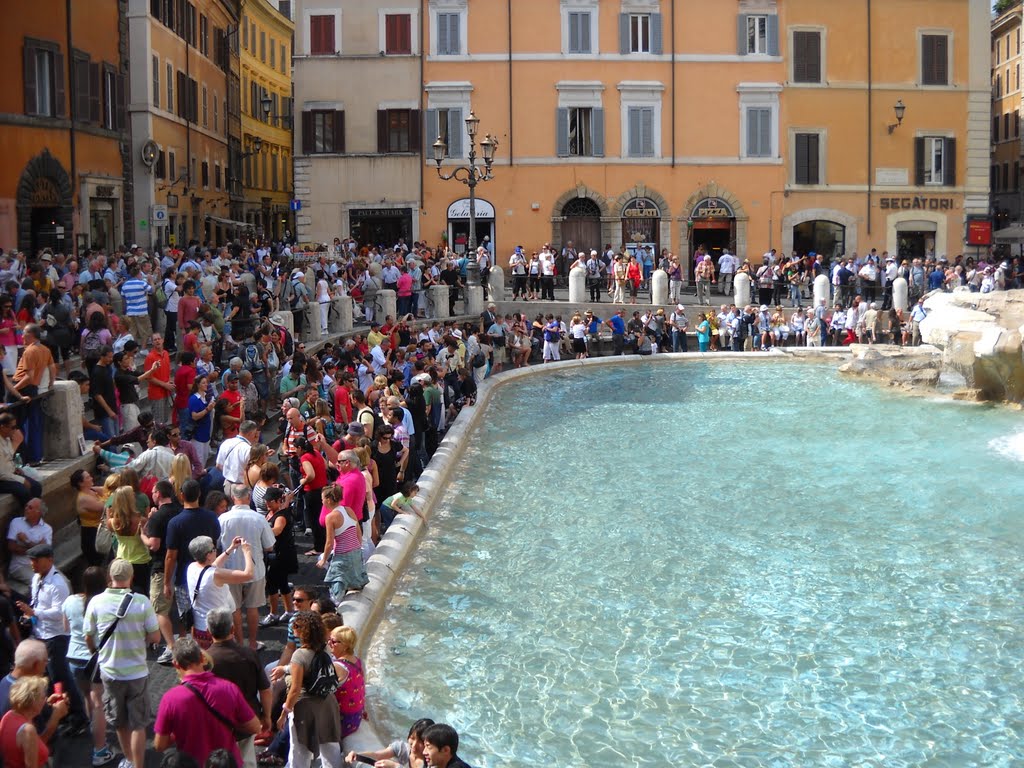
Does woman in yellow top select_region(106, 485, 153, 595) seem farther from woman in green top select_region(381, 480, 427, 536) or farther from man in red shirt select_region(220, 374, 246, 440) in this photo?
woman in green top select_region(381, 480, 427, 536)

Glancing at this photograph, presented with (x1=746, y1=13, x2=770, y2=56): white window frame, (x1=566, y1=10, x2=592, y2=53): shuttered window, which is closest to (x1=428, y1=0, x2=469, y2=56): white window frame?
(x1=566, y1=10, x2=592, y2=53): shuttered window

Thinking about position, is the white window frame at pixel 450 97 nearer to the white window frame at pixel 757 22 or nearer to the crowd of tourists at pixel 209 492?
the white window frame at pixel 757 22

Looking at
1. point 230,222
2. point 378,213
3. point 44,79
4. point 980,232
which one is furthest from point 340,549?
point 230,222

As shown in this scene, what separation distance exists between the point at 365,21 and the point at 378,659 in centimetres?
3219

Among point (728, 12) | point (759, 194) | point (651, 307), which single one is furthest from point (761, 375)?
point (728, 12)

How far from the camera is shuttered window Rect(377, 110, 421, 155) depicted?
39500 mm

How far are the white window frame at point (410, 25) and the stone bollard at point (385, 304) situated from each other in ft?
48.8

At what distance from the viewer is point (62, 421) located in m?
12.6

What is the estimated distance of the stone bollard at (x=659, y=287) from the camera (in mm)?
32438

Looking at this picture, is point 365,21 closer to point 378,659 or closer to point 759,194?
point 759,194

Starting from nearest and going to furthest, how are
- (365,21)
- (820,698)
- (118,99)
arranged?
(820,698) < (118,99) < (365,21)

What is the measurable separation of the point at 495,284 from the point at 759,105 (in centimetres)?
1268

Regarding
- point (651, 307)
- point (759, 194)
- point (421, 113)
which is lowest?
point (651, 307)

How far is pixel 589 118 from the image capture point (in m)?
39.9
